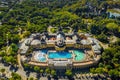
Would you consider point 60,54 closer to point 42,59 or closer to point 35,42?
point 42,59

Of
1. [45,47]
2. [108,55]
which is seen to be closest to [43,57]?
[45,47]

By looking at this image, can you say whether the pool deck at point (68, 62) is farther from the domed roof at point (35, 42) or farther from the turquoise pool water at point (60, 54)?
the domed roof at point (35, 42)

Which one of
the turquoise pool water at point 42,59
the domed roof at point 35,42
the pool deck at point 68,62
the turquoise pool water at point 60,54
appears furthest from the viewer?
the domed roof at point 35,42

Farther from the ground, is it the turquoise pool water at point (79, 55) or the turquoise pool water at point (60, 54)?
the turquoise pool water at point (60, 54)

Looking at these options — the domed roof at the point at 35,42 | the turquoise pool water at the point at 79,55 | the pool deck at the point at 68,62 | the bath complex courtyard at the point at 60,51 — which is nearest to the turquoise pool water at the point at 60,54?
the bath complex courtyard at the point at 60,51

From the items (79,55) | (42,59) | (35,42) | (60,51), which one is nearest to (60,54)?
(60,51)

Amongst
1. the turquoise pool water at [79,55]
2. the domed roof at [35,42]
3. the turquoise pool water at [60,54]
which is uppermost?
the domed roof at [35,42]

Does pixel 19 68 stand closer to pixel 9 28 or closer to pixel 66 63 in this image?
pixel 66 63

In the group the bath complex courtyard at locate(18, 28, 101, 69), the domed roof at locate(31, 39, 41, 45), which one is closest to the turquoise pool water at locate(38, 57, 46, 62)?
the bath complex courtyard at locate(18, 28, 101, 69)
